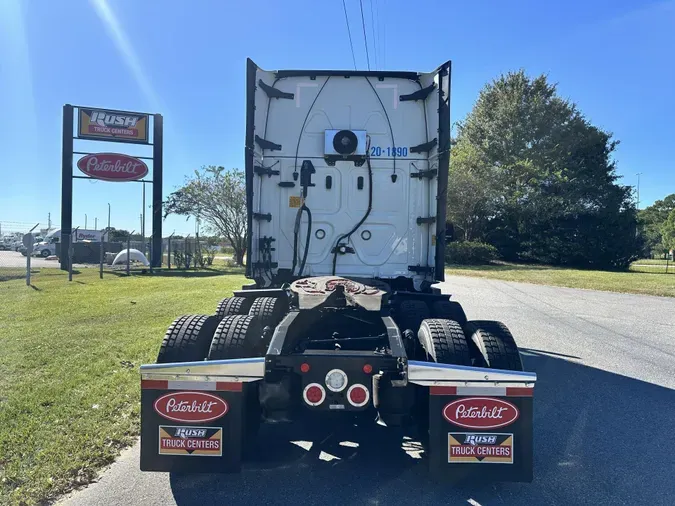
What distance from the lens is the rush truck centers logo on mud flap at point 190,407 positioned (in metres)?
3.16

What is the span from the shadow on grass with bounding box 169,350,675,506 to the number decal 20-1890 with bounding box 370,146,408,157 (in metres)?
3.03

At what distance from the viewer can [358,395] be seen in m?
3.12

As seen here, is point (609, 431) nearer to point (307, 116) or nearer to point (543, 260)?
point (307, 116)

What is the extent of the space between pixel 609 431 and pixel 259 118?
4732 millimetres

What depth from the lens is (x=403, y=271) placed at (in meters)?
5.84

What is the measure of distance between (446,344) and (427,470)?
93 centimetres

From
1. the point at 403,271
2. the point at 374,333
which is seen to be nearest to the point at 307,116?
the point at 403,271

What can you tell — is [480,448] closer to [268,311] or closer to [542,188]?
[268,311]

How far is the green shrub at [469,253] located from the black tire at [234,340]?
26865 millimetres

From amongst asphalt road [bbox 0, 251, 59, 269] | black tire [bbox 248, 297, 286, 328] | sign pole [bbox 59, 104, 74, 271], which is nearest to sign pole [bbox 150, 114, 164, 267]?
sign pole [bbox 59, 104, 74, 271]

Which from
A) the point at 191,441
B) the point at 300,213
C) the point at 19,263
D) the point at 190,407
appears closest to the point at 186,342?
the point at 190,407


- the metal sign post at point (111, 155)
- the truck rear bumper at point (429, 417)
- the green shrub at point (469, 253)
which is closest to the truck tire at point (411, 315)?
the truck rear bumper at point (429, 417)

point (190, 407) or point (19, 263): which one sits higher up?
point (190, 407)

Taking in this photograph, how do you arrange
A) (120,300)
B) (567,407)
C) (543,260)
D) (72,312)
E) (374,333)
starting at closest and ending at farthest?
1. (374,333)
2. (567,407)
3. (72,312)
4. (120,300)
5. (543,260)
